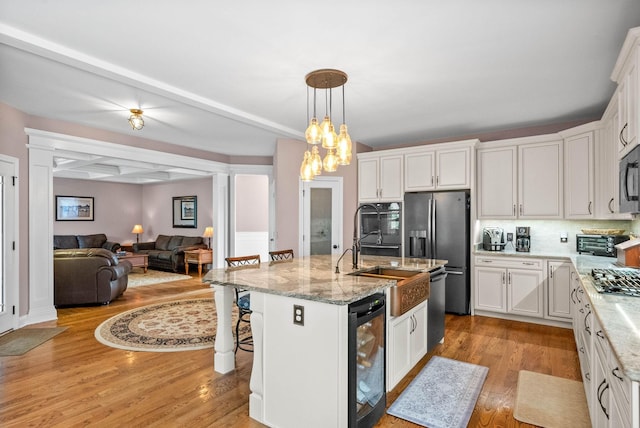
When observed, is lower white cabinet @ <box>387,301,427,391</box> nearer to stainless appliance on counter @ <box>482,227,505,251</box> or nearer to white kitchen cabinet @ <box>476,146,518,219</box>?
stainless appliance on counter @ <box>482,227,505,251</box>

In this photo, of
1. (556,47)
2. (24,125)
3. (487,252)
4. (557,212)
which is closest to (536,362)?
(487,252)

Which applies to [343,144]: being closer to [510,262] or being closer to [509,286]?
[510,262]

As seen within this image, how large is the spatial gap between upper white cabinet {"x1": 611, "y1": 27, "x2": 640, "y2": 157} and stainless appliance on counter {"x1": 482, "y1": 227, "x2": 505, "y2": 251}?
2.18 metres

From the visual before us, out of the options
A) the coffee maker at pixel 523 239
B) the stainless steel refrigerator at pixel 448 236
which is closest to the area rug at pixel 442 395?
the stainless steel refrigerator at pixel 448 236

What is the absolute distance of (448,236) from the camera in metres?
4.59

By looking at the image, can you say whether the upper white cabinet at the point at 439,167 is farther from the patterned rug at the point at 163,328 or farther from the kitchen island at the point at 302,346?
the patterned rug at the point at 163,328

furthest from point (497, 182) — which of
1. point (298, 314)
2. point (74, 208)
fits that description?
point (74, 208)

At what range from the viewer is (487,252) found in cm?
450

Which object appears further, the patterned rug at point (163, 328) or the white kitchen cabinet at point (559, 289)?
the white kitchen cabinet at point (559, 289)

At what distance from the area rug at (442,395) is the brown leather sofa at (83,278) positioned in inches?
184

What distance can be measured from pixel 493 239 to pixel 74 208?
33.0 ft

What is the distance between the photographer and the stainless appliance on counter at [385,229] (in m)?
4.97

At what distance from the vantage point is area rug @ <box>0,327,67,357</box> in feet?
11.0

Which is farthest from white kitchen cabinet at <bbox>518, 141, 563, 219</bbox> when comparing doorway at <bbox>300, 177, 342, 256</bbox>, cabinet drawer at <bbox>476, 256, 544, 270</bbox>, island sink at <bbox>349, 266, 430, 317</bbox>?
doorway at <bbox>300, 177, 342, 256</bbox>
